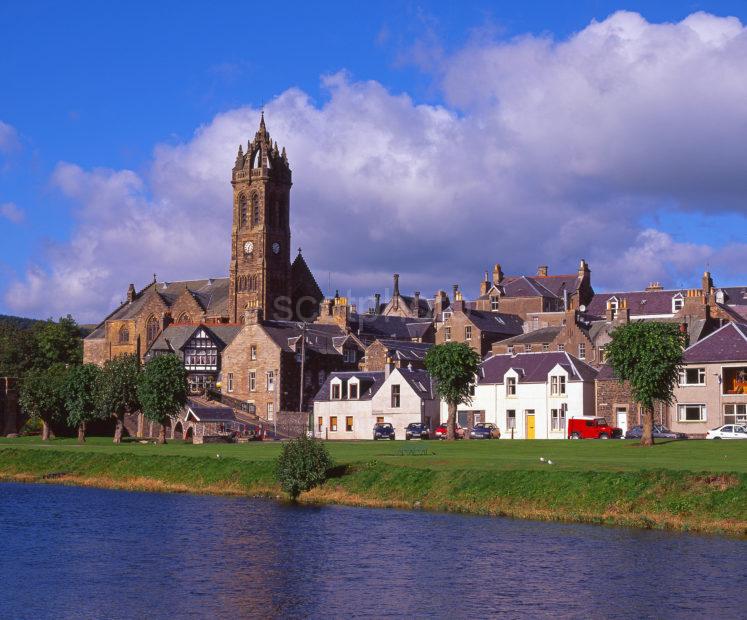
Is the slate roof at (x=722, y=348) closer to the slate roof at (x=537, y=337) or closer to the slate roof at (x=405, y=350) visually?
the slate roof at (x=537, y=337)

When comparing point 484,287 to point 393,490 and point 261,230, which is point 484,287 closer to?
point 261,230

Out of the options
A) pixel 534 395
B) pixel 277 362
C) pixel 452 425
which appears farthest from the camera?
pixel 277 362

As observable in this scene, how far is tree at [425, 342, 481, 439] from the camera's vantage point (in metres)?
87.9

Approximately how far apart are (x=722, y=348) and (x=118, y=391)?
164 feet

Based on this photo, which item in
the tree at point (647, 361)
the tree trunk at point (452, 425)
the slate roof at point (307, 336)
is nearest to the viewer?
the tree at point (647, 361)

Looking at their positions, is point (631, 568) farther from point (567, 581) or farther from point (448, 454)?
point (448, 454)

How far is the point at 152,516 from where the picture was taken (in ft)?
184

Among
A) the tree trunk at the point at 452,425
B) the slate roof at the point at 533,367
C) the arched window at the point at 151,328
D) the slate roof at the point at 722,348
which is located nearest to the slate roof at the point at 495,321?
the slate roof at the point at 533,367

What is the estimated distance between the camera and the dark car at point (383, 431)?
99.0 meters

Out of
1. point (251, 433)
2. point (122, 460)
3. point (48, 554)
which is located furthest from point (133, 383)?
point (48, 554)

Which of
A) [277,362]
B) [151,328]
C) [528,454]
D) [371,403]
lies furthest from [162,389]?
[151,328]

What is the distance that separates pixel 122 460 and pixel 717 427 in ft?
137

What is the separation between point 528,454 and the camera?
224 feet

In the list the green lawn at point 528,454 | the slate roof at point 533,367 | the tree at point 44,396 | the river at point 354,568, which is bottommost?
the river at point 354,568
